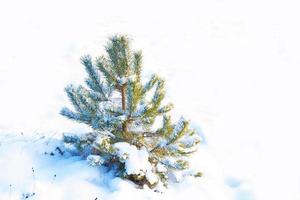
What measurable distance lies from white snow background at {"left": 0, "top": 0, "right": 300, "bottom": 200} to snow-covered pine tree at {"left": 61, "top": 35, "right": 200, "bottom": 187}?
221mm

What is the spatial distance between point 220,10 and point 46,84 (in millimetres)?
5662

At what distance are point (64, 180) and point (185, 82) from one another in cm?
408

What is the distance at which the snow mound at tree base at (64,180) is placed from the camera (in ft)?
15.7

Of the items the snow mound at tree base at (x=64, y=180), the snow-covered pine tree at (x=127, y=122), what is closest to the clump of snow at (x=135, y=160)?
the snow-covered pine tree at (x=127, y=122)

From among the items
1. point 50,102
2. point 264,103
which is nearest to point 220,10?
point 264,103

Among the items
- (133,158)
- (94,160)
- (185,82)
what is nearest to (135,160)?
(133,158)

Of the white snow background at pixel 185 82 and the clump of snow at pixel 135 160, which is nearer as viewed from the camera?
the clump of snow at pixel 135 160

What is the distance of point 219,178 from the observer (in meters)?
5.60

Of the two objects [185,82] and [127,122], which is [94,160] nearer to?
[127,122]

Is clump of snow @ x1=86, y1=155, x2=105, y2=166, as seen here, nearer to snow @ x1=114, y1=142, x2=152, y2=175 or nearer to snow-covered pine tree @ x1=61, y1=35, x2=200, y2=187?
snow-covered pine tree @ x1=61, y1=35, x2=200, y2=187

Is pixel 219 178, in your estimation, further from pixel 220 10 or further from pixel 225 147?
pixel 220 10

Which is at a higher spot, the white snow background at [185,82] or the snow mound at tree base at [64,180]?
the white snow background at [185,82]

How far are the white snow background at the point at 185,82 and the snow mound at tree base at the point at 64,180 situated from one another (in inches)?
0.4

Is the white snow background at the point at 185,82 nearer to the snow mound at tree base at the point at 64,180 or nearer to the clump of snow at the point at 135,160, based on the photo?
the snow mound at tree base at the point at 64,180
